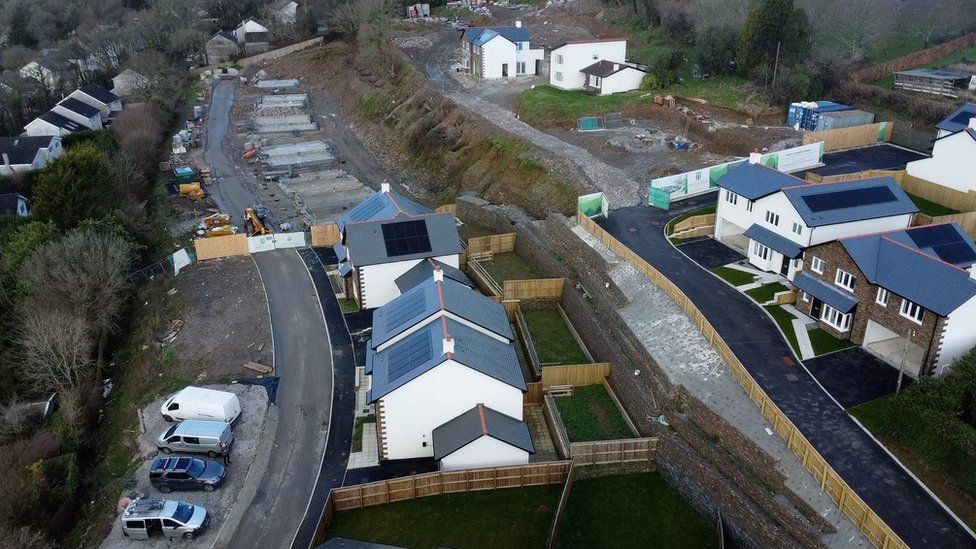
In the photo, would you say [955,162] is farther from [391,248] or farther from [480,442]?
[480,442]

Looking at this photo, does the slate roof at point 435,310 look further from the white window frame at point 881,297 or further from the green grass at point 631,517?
the white window frame at point 881,297

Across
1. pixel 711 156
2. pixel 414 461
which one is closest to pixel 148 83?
pixel 711 156

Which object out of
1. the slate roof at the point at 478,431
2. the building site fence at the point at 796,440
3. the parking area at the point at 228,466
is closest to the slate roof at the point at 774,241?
the building site fence at the point at 796,440

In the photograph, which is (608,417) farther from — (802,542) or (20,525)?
(20,525)

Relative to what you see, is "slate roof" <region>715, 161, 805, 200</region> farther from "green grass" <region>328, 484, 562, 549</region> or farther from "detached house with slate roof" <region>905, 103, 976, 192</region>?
"green grass" <region>328, 484, 562, 549</region>

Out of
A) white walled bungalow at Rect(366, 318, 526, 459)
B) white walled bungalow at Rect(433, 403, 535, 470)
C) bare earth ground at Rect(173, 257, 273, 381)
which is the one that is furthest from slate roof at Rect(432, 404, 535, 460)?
bare earth ground at Rect(173, 257, 273, 381)

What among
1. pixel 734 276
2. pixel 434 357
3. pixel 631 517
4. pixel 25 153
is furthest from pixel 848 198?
pixel 25 153
